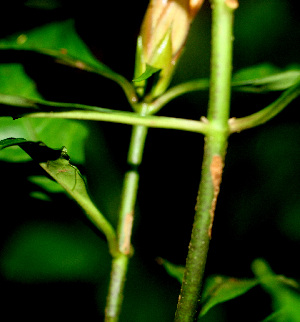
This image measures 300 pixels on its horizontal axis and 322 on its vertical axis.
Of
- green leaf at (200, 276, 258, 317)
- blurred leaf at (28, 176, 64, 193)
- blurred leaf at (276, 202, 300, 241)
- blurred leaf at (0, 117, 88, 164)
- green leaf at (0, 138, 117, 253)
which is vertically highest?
blurred leaf at (276, 202, 300, 241)

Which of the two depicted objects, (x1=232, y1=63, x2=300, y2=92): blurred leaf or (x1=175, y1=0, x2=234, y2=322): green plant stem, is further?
(x1=232, y1=63, x2=300, y2=92): blurred leaf

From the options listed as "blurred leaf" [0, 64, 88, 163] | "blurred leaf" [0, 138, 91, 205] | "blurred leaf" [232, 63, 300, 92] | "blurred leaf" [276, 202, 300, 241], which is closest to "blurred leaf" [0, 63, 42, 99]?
"blurred leaf" [0, 64, 88, 163]

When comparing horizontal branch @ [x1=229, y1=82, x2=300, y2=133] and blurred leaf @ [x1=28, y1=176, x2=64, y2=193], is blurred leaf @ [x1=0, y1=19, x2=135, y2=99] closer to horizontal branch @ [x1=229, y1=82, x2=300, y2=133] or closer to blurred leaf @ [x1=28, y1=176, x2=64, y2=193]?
blurred leaf @ [x1=28, y1=176, x2=64, y2=193]

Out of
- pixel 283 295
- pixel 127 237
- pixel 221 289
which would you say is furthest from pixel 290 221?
pixel 127 237

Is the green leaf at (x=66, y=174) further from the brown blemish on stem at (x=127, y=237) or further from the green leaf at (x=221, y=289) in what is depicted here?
the green leaf at (x=221, y=289)

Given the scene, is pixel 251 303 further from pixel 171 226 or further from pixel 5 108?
pixel 5 108

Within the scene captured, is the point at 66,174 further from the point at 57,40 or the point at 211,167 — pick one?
the point at 57,40

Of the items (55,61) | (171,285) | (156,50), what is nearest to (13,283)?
(171,285)

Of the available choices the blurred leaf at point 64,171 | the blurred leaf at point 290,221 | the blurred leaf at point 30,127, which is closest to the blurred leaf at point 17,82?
the blurred leaf at point 30,127
